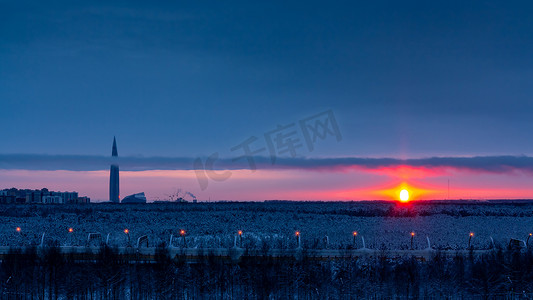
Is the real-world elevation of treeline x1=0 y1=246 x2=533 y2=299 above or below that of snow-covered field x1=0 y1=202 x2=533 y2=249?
below

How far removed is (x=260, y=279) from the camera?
30.1 m

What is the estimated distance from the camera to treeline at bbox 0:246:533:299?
29438 millimetres

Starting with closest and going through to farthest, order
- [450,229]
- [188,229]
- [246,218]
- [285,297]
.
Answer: [285,297] → [188,229] → [450,229] → [246,218]

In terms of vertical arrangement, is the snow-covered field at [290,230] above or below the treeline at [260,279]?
above

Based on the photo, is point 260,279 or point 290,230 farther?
point 290,230

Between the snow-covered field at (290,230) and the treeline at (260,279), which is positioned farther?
the snow-covered field at (290,230)

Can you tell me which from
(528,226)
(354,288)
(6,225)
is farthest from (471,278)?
(6,225)

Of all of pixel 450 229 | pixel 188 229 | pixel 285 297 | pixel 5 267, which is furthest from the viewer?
pixel 450 229

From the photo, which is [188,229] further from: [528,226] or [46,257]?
[528,226]

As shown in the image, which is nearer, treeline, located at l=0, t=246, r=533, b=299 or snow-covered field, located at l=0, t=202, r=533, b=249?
treeline, located at l=0, t=246, r=533, b=299

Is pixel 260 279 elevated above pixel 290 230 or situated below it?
below

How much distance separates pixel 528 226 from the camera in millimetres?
68375

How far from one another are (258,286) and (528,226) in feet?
161

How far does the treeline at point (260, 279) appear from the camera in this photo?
29.4 meters
